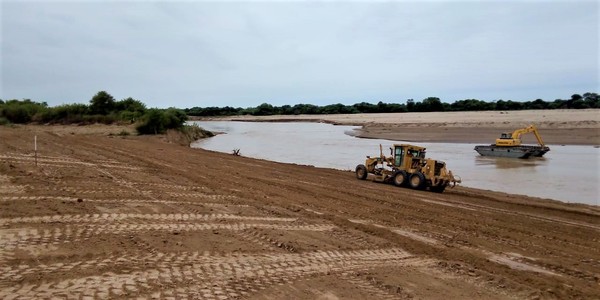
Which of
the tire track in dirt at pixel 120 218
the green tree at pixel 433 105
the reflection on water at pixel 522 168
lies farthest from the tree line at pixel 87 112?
the green tree at pixel 433 105

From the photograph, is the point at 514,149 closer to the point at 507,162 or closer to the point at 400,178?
the point at 507,162

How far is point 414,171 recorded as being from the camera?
1725 centimetres

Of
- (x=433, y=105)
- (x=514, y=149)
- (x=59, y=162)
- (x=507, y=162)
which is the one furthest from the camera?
(x=433, y=105)

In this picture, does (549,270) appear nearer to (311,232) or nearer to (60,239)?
(311,232)

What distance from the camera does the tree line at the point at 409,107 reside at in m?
96.8

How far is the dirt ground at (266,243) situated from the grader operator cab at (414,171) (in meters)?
2.62

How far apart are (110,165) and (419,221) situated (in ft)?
35.6

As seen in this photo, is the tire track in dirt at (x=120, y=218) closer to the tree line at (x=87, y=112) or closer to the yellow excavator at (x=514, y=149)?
the yellow excavator at (x=514, y=149)

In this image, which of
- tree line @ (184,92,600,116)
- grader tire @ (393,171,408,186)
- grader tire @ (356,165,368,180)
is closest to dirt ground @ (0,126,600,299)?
grader tire @ (393,171,408,186)

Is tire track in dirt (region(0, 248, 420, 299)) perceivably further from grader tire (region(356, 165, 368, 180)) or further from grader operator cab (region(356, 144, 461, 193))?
grader tire (region(356, 165, 368, 180))

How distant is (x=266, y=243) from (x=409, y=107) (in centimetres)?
12177

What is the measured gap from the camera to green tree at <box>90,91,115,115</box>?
53.1m

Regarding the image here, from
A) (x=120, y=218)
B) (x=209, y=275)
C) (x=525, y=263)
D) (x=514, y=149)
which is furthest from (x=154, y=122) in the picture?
(x=525, y=263)

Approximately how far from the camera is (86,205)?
9133 millimetres
